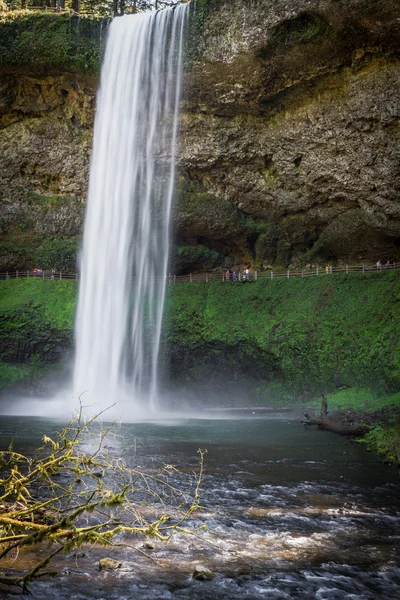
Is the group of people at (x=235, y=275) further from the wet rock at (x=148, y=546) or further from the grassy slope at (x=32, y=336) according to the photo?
the wet rock at (x=148, y=546)

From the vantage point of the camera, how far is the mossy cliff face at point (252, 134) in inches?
1142

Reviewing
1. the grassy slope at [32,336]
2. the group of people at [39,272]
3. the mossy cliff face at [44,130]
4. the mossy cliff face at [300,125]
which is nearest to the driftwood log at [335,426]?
the mossy cliff face at [300,125]

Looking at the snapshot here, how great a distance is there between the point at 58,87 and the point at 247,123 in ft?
39.9

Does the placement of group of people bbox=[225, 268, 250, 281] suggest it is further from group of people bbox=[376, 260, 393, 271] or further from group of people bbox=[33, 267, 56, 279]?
group of people bbox=[33, 267, 56, 279]

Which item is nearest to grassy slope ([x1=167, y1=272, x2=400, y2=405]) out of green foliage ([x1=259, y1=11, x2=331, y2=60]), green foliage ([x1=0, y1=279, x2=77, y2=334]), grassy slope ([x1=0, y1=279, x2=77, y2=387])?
green foliage ([x1=0, y1=279, x2=77, y2=334])

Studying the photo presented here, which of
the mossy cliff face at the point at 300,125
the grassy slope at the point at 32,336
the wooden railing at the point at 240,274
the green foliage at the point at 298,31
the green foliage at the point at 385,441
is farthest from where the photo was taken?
the wooden railing at the point at 240,274

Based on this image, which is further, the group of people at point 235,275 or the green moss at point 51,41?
the group of people at point 235,275

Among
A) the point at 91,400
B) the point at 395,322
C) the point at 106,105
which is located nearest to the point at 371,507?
the point at 395,322

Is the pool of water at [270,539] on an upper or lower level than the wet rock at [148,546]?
upper

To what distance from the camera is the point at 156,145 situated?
116ft

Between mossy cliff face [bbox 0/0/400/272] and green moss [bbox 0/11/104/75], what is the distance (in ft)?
0.25

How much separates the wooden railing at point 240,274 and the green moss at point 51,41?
1314 centimetres

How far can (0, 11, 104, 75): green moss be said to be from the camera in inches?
1286

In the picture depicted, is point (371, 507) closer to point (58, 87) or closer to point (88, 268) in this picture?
point (88, 268)
